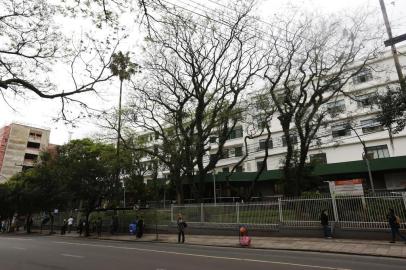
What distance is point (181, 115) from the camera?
101 feet

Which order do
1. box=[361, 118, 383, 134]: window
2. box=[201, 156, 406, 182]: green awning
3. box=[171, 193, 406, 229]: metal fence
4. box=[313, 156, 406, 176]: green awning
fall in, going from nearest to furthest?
box=[171, 193, 406, 229]: metal fence → box=[361, 118, 383, 134]: window → box=[313, 156, 406, 176]: green awning → box=[201, 156, 406, 182]: green awning

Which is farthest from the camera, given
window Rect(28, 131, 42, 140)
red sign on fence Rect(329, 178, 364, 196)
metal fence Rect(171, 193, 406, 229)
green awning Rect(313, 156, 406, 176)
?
window Rect(28, 131, 42, 140)

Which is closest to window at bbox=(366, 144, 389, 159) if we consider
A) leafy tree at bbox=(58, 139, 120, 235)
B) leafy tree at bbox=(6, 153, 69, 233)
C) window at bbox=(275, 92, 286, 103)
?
window at bbox=(275, 92, 286, 103)

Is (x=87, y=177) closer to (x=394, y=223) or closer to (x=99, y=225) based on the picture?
(x=99, y=225)

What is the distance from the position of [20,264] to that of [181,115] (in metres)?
20.3

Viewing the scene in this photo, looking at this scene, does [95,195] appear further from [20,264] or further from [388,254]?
[388,254]

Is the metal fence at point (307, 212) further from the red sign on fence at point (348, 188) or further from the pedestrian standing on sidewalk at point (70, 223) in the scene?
the pedestrian standing on sidewalk at point (70, 223)

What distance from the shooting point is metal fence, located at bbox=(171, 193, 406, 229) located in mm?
17203

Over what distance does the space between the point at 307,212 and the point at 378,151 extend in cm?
2692

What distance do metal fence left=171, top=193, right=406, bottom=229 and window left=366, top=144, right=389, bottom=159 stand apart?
83.3 ft

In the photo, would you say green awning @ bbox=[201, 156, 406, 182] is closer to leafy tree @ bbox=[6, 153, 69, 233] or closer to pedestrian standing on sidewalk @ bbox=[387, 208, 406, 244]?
leafy tree @ bbox=[6, 153, 69, 233]

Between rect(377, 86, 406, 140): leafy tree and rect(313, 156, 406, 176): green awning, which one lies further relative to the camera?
rect(313, 156, 406, 176): green awning

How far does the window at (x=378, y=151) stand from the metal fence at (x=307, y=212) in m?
25.4

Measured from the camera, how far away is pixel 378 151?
1665 inches
